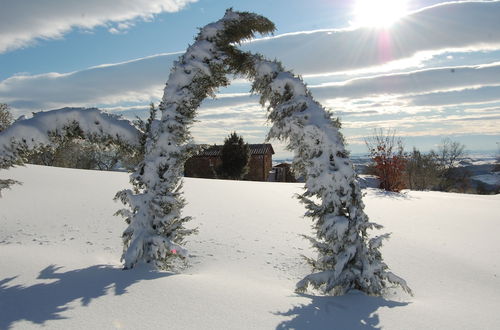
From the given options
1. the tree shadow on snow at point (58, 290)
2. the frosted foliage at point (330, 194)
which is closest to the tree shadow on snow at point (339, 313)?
the frosted foliage at point (330, 194)

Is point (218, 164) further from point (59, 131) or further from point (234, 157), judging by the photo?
point (59, 131)

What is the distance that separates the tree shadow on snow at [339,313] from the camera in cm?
339

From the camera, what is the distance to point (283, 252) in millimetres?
6465

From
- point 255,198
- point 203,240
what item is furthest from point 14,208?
point 255,198

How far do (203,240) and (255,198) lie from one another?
5.33 metres

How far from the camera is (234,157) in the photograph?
32.2 m

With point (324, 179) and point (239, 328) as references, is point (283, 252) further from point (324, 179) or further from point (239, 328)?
point (239, 328)

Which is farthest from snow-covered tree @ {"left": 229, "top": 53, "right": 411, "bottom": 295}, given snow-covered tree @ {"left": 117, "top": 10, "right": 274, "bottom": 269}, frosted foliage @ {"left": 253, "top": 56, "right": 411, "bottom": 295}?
snow-covered tree @ {"left": 117, "top": 10, "right": 274, "bottom": 269}

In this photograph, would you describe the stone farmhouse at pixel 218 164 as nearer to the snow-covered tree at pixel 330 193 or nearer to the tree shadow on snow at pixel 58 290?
the snow-covered tree at pixel 330 193

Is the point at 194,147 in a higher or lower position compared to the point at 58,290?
higher

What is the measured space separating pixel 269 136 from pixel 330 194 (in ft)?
3.86

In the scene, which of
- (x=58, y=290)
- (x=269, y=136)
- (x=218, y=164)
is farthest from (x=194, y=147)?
(x=218, y=164)

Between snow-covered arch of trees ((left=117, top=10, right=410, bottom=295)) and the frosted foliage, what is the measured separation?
0.04 feet

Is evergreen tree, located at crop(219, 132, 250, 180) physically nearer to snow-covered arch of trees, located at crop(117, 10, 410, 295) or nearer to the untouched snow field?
the untouched snow field
